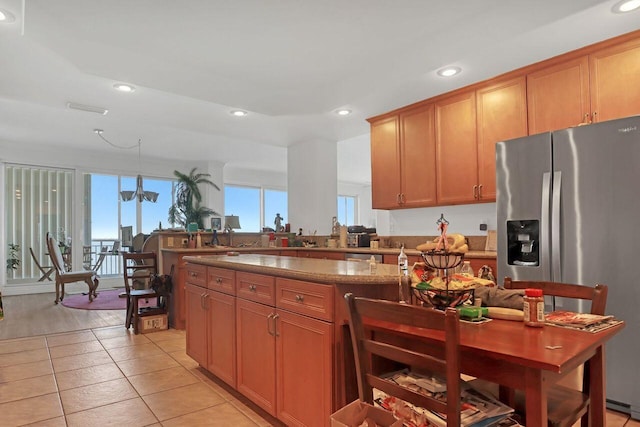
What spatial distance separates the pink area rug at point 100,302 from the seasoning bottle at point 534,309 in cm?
520

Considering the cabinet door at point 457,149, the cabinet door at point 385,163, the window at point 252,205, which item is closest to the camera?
the cabinet door at point 457,149

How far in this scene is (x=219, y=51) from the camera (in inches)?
121

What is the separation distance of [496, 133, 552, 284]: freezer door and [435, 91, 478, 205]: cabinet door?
0.81 m

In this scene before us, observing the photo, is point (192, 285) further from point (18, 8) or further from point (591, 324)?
point (591, 324)

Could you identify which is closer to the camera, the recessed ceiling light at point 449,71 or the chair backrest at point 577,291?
the chair backrest at point 577,291

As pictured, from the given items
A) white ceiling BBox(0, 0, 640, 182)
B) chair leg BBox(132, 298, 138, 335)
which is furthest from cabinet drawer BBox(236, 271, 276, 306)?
chair leg BBox(132, 298, 138, 335)

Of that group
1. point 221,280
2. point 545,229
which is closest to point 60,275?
point 221,280

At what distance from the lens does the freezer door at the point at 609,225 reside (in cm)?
231

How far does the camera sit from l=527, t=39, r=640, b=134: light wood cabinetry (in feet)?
9.14

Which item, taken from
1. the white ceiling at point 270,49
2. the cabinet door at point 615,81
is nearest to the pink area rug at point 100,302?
the white ceiling at point 270,49

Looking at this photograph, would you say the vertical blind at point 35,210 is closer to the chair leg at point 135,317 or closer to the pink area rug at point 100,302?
the pink area rug at point 100,302

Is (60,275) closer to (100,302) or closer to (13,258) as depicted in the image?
(100,302)

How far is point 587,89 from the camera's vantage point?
118 inches

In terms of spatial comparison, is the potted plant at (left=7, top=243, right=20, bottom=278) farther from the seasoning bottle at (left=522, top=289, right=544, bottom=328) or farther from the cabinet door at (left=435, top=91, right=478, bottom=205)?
the seasoning bottle at (left=522, top=289, right=544, bottom=328)
